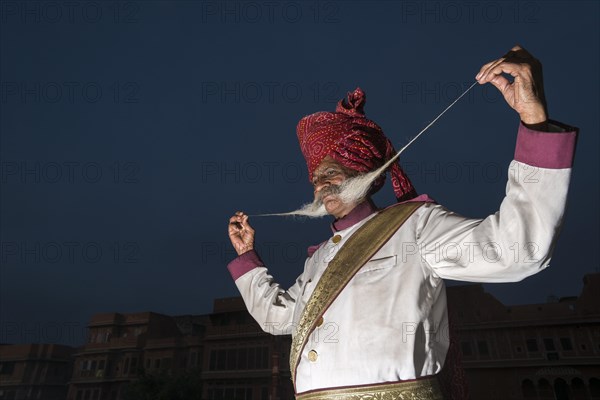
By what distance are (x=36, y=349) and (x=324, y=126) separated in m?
45.5

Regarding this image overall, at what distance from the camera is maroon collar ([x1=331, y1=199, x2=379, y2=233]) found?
2762 mm

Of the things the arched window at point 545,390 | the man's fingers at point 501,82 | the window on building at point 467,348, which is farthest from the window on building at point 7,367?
the man's fingers at point 501,82

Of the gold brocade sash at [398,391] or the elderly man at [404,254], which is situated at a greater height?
the elderly man at [404,254]

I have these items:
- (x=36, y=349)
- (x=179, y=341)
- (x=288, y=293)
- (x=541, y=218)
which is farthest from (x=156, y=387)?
(x=541, y=218)

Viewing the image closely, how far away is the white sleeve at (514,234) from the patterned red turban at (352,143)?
0.77 m

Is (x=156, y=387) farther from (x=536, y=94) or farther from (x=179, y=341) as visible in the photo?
(x=536, y=94)

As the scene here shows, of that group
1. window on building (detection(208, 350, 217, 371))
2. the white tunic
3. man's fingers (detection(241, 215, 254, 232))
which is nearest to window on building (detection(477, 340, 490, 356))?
window on building (detection(208, 350, 217, 371))

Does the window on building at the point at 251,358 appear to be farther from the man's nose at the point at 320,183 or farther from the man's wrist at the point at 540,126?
the man's wrist at the point at 540,126

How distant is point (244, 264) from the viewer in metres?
3.35

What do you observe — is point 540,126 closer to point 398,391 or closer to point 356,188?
point 356,188

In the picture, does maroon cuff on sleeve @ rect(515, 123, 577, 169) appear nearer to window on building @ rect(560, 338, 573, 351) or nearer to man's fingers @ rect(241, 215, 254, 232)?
man's fingers @ rect(241, 215, 254, 232)

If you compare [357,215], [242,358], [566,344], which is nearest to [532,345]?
[566,344]

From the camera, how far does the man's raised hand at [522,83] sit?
1.83 m

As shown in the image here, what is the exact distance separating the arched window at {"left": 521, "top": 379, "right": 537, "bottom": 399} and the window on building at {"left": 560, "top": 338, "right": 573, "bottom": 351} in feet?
9.20
